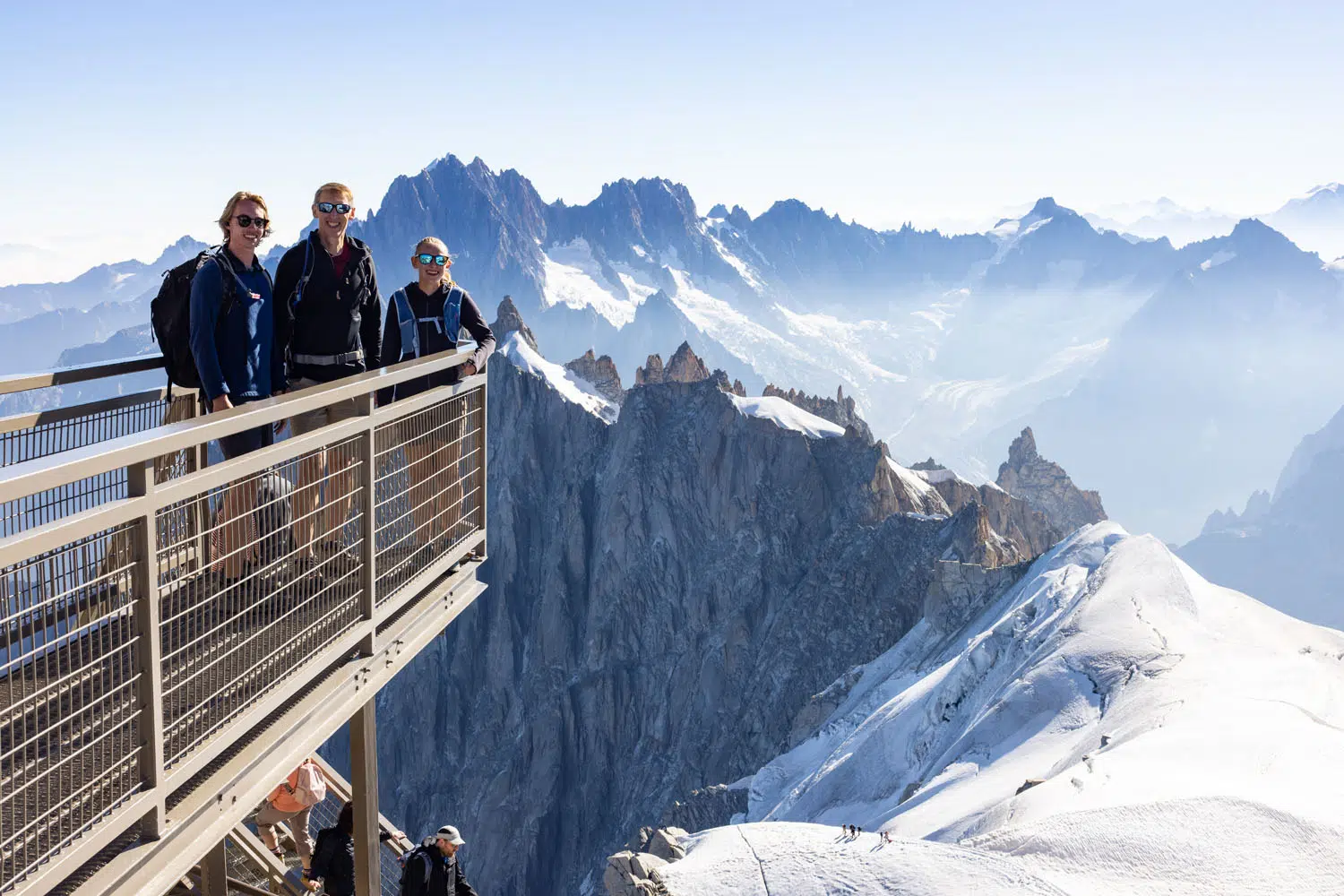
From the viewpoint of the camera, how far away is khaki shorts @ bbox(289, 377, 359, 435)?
270 inches

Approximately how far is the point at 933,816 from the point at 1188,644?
10399 millimetres

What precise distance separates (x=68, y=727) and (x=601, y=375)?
4147 inches

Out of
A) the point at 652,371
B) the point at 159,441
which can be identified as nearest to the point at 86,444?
the point at 159,441

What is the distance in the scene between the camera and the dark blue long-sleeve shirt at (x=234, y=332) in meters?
6.98

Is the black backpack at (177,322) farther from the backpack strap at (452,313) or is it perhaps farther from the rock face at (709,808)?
the rock face at (709,808)

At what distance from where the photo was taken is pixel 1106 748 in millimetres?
25188

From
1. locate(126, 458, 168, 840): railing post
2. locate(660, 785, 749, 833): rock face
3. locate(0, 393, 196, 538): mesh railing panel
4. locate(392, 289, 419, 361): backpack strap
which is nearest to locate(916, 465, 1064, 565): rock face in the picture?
locate(660, 785, 749, 833): rock face

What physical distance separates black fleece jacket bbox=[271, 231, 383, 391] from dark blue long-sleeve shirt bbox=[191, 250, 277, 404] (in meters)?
0.46

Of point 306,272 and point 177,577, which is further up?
point 306,272

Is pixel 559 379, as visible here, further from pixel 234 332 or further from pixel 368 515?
pixel 368 515

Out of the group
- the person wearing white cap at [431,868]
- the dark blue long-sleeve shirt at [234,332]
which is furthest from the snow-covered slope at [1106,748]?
the dark blue long-sleeve shirt at [234,332]

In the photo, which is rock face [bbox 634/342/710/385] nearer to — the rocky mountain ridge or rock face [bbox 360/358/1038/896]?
the rocky mountain ridge

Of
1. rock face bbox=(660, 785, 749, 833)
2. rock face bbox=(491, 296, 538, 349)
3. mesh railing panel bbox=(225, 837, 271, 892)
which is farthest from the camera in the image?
rock face bbox=(491, 296, 538, 349)

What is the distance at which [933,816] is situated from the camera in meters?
26.5
